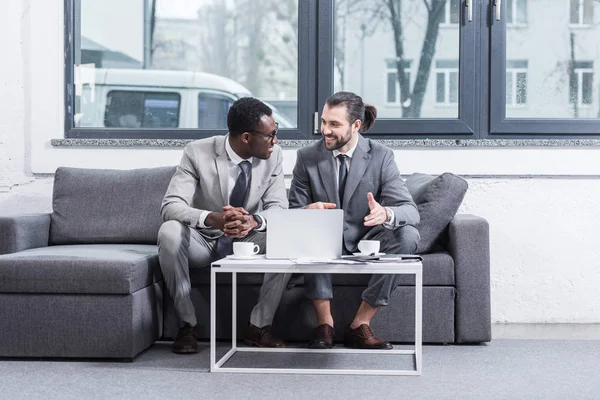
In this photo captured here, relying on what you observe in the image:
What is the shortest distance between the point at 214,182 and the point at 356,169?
2.12 ft

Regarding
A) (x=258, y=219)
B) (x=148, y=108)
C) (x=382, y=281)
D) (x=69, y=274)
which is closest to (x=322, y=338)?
(x=382, y=281)

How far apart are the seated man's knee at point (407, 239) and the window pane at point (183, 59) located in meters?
1.31

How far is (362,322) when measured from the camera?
12.7 feet

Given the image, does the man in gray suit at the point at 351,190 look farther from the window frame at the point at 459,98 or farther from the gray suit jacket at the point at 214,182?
the window frame at the point at 459,98

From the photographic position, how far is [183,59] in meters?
5.02

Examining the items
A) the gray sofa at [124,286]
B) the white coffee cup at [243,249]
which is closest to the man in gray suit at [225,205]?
the gray sofa at [124,286]

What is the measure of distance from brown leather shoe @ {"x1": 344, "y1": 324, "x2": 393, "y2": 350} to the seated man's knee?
374 millimetres

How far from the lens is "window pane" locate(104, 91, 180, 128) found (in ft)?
16.5

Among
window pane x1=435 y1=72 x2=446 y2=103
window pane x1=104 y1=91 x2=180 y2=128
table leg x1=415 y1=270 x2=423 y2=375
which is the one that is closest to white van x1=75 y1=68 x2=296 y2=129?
window pane x1=104 y1=91 x2=180 y2=128

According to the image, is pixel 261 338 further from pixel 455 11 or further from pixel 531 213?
pixel 455 11

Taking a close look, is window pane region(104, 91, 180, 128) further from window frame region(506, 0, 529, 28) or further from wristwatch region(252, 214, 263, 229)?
window frame region(506, 0, 529, 28)

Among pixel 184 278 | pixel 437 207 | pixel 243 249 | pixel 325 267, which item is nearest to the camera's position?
pixel 325 267

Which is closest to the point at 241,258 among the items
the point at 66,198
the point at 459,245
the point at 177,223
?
the point at 177,223

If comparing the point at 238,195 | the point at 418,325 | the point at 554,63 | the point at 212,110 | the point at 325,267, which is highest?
the point at 554,63
